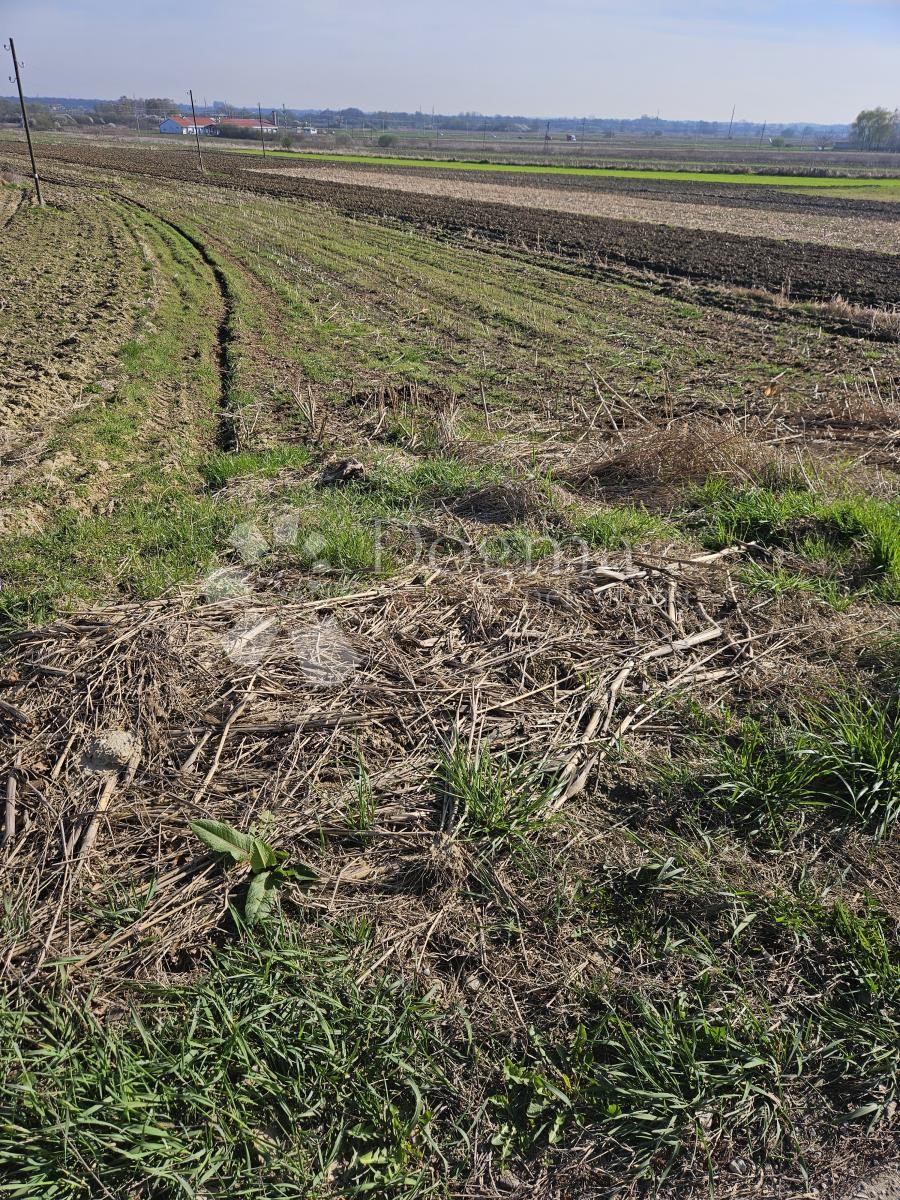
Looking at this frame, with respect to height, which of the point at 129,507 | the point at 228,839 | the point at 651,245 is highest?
the point at 651,245

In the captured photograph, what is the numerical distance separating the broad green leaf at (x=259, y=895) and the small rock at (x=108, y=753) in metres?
0.82

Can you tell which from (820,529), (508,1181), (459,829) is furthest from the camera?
(820,529)

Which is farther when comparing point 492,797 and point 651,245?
point 651,245

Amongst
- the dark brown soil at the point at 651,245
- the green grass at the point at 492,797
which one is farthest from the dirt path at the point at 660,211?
the green grass at the point at 492,797

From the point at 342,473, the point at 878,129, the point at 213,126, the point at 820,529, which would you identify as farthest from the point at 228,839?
the point at 878,129

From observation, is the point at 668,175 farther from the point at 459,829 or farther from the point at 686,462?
the point at 459,829

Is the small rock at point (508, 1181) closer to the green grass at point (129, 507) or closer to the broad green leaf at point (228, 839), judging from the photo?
the broad green leaf at point (228, 839)

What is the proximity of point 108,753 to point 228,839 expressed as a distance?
722 millimetres

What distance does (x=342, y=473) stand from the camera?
7445mm

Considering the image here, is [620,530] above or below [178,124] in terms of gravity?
below

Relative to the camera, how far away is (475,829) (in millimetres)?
3092

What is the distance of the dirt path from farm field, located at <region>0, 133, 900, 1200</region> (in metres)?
26.3

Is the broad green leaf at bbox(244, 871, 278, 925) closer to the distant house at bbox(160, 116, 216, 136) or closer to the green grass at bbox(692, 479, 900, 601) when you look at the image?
the green grass at bbox(692, 479, 900, 601)

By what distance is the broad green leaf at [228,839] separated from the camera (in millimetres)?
2865
